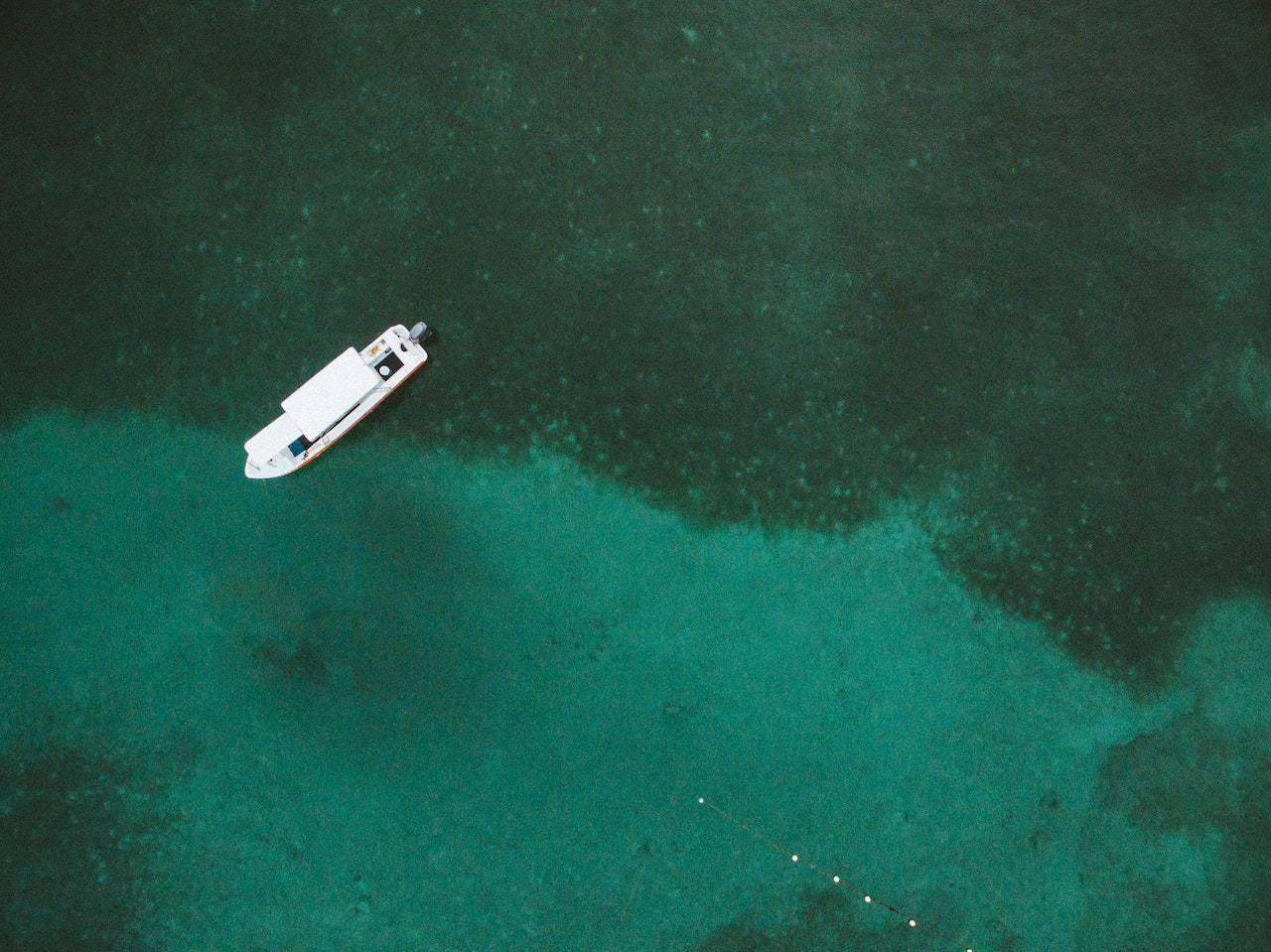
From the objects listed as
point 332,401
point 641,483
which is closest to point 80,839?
point 332,401

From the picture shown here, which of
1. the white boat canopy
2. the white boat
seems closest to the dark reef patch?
the white boat

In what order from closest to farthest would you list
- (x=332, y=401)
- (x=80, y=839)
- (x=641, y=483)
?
(x=332, y=401)
(x=80, y=839)
(x=641, y=483)

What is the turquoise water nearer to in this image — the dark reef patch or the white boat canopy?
the dark reef patch

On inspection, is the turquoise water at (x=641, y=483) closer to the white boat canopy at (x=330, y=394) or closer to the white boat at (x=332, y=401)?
the white boat at (x=332, y=401)

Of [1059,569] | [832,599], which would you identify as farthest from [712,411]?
[1059,569]

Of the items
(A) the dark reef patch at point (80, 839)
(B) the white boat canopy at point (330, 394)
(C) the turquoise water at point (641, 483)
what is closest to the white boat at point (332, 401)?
(B) the white boat canopy at point (330, 394)

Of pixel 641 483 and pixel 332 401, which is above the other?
pixel 332 401

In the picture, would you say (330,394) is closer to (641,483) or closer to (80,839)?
(641,483)
